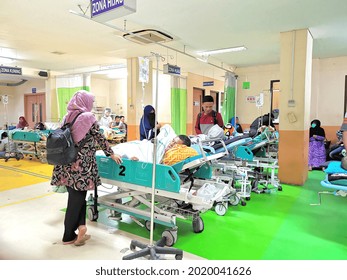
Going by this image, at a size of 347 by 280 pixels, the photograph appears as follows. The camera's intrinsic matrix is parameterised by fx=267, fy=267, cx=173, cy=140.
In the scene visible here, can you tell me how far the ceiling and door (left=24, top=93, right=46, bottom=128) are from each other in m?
4.47

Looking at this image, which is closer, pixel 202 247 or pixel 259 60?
pixel 202 247

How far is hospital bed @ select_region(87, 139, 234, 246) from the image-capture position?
8.70 ft

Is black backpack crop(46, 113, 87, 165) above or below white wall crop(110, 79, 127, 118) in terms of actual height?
below

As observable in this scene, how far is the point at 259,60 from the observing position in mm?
8281

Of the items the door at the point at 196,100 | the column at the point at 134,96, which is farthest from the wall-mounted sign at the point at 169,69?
the door at the point at 196,100

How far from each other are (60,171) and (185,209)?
1.39 meters

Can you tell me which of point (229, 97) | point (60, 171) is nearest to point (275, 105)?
point (229, 97)

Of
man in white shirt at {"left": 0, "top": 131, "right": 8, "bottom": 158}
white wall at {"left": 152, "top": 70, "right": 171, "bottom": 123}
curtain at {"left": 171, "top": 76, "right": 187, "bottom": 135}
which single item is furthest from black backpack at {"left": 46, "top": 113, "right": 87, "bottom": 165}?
white wall at {"left": 152, "top": 70, "right": 171, "bottom": 123}

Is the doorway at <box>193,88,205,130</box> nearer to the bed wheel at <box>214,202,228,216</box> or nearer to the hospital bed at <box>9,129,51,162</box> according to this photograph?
the hospital bed at <box>9,129,51,162</box>

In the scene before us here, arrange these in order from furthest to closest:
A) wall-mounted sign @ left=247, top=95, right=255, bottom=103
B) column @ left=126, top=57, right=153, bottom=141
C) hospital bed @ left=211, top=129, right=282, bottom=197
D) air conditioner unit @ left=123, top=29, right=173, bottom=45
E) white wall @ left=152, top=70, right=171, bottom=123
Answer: white wall @ left=152, top=70, right=171, bottom=123, wall-mounted sign @ left=247, top=95, right=255, bottom=103, column @ left=126, top=57, right=153, bottom=141, air conditioner unit @ left=123, top=29, right=173, bottom=45, hospital bed @ left=211, top=129, right=282, bottom=197

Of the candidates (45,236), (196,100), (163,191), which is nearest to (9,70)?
(196,100)
